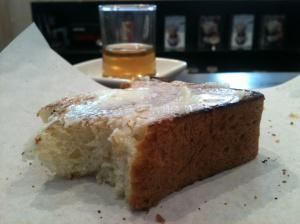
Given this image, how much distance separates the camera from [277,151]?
89 cm

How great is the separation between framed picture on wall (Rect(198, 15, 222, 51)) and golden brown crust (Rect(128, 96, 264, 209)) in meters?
1.58

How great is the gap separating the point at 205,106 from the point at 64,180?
303mm

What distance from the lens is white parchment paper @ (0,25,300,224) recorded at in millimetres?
680

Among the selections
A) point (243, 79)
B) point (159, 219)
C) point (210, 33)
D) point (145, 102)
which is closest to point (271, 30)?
point (210, 33)

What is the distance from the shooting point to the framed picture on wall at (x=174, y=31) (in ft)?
7.78

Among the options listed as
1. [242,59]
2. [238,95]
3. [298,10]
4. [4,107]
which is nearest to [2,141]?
[4,107]

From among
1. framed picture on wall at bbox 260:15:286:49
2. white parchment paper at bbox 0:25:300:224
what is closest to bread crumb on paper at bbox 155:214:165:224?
white parchment paper at bbox 0:25:300:224

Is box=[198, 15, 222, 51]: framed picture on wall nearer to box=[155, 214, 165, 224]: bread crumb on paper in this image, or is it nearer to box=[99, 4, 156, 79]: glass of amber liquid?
box=[99, 4, 156, 79]: glass of amber liquid

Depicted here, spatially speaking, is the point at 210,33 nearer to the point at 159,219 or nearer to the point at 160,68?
the point at 160,68

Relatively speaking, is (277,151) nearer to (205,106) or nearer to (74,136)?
(205,106)

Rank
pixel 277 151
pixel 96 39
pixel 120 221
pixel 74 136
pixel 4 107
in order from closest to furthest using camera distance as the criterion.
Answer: pixel 120 221 → pixel 74 136 → pixel 277 151 → pixel 4 107 → pixel 96 39

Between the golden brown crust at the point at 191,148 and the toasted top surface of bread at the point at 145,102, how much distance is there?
0.02 m

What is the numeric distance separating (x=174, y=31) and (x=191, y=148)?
1684 millimetres

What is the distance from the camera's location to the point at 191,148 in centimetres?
77
